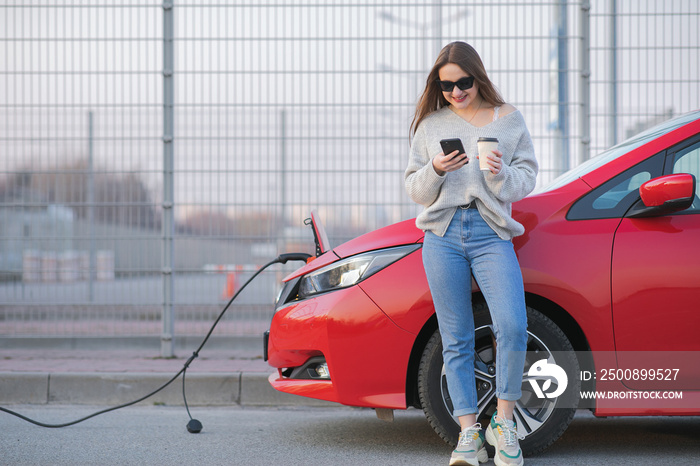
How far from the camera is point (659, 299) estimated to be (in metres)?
3.28

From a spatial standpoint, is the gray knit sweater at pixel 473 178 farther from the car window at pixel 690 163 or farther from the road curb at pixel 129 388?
the road curb at pixel 129 388

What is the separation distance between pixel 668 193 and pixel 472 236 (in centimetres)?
86

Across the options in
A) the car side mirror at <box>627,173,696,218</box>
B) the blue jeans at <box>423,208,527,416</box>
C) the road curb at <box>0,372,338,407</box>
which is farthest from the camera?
the road curb at <box>0,372,338,407</box>

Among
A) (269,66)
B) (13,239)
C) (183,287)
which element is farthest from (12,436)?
(269,66)

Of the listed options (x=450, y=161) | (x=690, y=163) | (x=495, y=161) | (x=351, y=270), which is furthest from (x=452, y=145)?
(x=690, y=163)

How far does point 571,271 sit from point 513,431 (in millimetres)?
735

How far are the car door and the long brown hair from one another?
33.7 inches

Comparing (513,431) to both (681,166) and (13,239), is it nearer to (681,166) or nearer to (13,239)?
(681,166)

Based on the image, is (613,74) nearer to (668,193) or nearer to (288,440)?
(668,193)

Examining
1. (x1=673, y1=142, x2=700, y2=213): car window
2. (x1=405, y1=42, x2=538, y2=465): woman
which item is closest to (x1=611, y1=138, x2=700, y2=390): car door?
(x1=673, y1=142, x2=700, y2=213): car window

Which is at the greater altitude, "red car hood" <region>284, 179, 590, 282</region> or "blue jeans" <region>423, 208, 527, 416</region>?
"red car hood" <region>284, 179, 590, 282</region>

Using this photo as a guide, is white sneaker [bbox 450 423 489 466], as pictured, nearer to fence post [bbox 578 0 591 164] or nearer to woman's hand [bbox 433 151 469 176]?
woman's hand [bbox 433 151 469 176]

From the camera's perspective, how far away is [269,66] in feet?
21.1

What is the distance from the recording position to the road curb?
5.16 m
